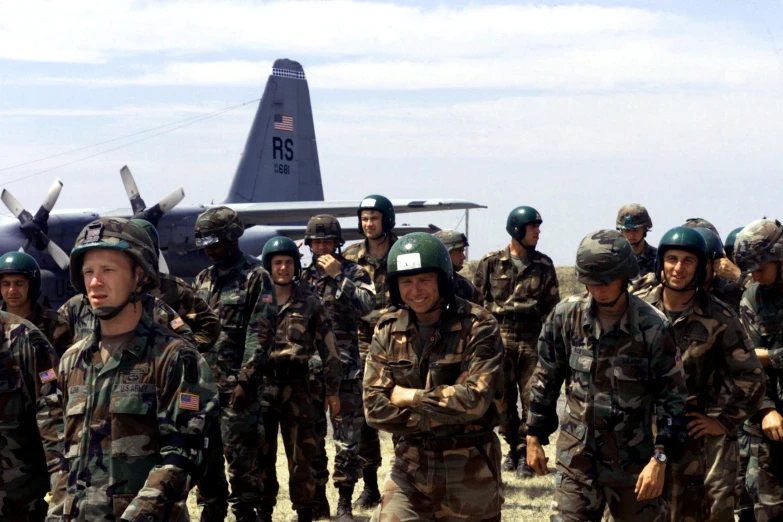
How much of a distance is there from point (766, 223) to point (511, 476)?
15.9ft

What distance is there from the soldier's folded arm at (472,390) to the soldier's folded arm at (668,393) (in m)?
0.95

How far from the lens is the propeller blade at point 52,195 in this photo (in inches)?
805

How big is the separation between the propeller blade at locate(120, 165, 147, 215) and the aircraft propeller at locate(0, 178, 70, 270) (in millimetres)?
1341

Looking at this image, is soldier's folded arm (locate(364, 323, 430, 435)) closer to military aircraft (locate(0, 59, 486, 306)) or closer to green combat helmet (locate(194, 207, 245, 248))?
green combat helmet (locate(194, 207, 245, 248))

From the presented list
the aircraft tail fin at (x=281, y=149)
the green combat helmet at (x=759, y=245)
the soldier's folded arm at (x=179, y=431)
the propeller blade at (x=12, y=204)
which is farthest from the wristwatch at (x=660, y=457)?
the aircraft tail fin at (x=281, y=149)

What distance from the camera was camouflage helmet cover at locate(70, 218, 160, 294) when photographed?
4.11 meters

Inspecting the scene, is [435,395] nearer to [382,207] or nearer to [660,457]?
[660,457]

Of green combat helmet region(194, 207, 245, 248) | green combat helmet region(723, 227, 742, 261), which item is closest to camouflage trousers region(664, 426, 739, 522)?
green combat helmet region(723, 227, 742, 261)

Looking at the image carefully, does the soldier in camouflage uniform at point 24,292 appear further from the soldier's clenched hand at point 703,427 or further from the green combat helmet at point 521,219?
the green combat helmet at point 521,219

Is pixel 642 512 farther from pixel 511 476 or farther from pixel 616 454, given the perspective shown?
pixel 511 476

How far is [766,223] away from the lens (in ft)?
23.2

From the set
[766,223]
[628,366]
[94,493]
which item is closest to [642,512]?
[628,366]

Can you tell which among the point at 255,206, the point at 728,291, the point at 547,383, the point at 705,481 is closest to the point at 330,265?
the point at 728,291

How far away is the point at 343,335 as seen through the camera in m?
9.85
